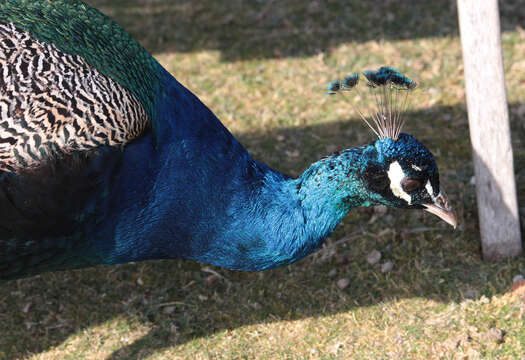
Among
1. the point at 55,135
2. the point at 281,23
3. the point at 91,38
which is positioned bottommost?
the point at 55,135

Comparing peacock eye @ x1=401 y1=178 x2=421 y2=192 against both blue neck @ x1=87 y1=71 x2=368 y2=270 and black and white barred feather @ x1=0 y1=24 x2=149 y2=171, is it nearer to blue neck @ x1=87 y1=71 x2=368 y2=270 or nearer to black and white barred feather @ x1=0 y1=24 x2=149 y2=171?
blue neck @ x1=87 y1=71 x2=368 y2=270

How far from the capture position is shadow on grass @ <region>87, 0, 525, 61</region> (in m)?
4.49

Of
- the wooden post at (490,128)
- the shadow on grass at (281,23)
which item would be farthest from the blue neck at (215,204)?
the shadow on grass at (281,23)

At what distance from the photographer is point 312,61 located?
14.1 ft

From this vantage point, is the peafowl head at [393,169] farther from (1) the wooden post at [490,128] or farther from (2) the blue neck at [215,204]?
(1) the wooden post at [490,128]

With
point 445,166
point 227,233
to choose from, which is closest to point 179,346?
point 227,233

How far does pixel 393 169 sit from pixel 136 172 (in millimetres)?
750

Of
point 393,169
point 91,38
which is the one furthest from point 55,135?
point 393,169

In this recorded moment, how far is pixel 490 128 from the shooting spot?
2471 millimetres

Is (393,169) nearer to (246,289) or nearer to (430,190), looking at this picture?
(430,190)

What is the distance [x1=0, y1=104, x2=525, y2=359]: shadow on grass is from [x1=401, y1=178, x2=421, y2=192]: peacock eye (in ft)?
2.70

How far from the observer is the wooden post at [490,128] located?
235cm

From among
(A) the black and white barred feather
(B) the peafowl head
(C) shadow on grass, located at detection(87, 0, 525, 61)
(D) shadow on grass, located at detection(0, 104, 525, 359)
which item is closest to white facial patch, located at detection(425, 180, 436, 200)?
(B) the peafowl head

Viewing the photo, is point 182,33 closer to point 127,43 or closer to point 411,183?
point 127,43
